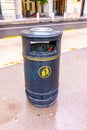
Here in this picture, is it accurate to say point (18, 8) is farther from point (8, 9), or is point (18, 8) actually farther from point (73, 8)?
point (73, 8)

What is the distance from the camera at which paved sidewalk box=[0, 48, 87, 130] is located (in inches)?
86.2

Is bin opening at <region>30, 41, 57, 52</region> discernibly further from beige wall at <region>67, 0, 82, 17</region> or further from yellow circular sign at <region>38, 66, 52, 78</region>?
beige wall at <region>67, 0, 82, 17</region>

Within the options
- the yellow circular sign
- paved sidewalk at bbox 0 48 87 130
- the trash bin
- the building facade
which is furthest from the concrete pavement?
the building facade

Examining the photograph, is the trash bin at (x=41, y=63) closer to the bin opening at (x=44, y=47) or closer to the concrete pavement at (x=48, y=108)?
the bin opening at (x=44, y=47)

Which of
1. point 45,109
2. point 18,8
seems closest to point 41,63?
point 45,109

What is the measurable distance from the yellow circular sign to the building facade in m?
16.8

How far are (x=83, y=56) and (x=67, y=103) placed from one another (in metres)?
2.87

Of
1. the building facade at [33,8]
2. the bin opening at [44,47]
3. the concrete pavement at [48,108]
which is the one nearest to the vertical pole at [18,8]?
the building facade at [33,8]

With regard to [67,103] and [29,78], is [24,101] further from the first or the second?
[67,103]

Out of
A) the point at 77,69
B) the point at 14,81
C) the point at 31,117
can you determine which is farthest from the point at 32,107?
the point at 77,69

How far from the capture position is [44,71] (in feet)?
7.24

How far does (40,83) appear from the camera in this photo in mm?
2305

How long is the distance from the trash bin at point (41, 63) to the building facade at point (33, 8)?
1662 centimetres

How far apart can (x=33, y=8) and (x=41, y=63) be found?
81.7ft
